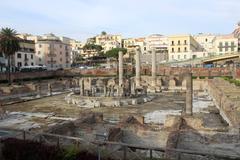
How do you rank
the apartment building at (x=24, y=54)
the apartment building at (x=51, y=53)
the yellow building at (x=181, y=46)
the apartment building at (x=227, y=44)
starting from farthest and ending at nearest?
the yellow building at (x=181, y=46)
the apartment building at (x=227, y=44)
the apartment building at (x=51, y=53)
the apartment building at (x=24, y=54)

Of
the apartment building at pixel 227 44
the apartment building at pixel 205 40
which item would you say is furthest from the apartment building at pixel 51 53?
the apartment building at pixel 205 40

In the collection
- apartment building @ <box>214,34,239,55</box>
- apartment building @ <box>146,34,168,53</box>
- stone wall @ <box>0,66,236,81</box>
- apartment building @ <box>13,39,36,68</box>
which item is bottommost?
stone wall @ <box>0,66,236,81</box>

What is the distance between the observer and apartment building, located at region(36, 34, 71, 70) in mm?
94688

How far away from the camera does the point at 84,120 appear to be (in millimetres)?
21062

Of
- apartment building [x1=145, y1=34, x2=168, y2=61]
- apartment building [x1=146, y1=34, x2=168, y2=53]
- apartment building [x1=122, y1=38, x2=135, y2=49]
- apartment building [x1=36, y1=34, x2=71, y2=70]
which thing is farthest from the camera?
apartment building [x1=122, y1=38, x2=135, y2=49]

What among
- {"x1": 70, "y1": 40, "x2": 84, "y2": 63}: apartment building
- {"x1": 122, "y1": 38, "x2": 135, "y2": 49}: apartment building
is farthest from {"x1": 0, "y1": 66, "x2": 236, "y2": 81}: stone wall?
{"x1": 122, "y1": 38, "x2": 135, "y2": 49}: apartment building

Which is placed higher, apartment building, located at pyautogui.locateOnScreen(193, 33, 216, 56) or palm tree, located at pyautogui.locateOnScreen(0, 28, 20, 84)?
apartment building, located at pyautogui.locateOnScreen(193, 33, 216, 56)

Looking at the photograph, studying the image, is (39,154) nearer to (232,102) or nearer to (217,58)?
(232,102)

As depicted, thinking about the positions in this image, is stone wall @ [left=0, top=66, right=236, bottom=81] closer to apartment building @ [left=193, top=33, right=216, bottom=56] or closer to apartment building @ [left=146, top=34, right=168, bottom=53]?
apartment building @ [left=146, top=34, right=168, bottom=53]

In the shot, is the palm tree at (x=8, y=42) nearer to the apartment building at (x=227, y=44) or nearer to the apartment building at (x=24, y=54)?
the apartment building at (x=24, y=54)

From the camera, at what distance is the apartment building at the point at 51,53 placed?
94688 millimetres

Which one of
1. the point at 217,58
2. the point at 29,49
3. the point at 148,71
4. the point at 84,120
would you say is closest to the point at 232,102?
the point at 84,120

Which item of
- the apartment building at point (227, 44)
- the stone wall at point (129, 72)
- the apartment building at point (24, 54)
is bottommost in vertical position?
the stone wall at point (129, 72)

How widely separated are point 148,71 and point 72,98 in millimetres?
32061
